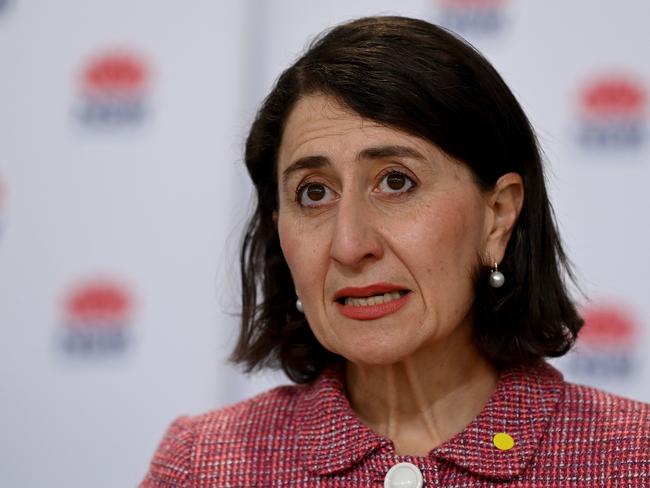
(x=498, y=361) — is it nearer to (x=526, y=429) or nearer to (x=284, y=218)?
(x=526, y=429)

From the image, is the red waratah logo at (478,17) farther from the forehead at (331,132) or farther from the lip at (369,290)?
the lip at (369,290)

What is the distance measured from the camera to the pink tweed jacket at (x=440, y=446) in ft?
5.74

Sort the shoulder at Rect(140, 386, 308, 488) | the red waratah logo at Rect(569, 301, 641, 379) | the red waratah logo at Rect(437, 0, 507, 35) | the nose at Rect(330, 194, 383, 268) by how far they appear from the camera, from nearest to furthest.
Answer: the nose at Rect(330, 194, 383, 268), the shoulder at Rect(140, 386, 308, 488), the red waratah logo at Rect(569, 301, 641, 379), the red waratah logo at Rect(437, 0, 507, 35)

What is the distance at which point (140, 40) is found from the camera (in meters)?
3.18

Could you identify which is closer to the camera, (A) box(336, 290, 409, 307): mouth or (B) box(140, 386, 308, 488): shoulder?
(A) box(336, 290, 409, 307): mouth

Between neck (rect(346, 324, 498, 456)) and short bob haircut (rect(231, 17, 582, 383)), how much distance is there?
53mm

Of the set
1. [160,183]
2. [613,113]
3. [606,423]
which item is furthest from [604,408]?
[160,183]

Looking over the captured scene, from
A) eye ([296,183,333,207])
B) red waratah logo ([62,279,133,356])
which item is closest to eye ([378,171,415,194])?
eye ([296,183,333,207])

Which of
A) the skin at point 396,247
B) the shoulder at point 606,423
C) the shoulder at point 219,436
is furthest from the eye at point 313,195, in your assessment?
the shoulder at point 606,423

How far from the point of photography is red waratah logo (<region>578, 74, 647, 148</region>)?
2.99m

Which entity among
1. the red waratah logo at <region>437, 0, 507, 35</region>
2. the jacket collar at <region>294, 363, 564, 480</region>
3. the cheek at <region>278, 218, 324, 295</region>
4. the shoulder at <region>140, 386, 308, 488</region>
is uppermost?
the red waratah logo at <region>437, 0, 507, 35</region>

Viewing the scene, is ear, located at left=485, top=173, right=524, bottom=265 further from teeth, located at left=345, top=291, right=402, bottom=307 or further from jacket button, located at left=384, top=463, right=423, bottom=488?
jacket button, located at left=384, top=463, right=423, bottom=488

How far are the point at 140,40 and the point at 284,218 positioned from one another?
Result: 1.51 metres

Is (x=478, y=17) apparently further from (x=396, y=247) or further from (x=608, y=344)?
(x=396, y=247)
